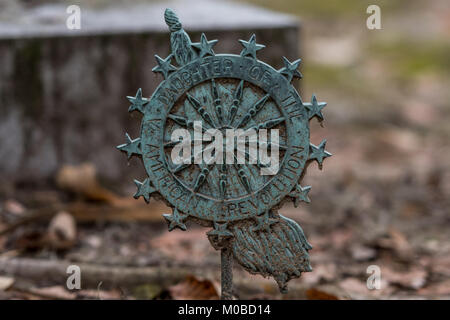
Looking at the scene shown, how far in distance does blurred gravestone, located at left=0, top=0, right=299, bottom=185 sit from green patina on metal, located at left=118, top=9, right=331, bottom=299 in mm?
1752

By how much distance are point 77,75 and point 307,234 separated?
2.07 metres

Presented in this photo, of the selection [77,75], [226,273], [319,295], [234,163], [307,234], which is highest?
[77,75]

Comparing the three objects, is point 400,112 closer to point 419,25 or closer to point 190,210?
point 419,25

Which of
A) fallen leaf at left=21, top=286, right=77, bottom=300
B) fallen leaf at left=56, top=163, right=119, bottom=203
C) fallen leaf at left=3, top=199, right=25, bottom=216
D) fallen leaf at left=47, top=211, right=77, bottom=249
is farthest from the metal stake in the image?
fallen leaf at left=3, top=199, right=25, bottom=216

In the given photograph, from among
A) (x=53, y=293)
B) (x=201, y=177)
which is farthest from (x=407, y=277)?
(x=53, y=293)

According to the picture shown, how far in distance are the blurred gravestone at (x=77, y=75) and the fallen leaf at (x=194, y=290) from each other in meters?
1.72

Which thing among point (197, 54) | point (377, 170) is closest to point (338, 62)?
point (377, 170)

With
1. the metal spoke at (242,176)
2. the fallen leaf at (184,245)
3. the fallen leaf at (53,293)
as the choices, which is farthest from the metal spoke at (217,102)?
the fallen leaf at (184,245)

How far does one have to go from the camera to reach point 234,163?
2473mm

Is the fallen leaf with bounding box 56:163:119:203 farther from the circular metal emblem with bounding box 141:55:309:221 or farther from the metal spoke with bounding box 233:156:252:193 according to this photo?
the metal spoke with bounding box 233:156:252:193

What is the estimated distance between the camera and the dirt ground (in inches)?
117

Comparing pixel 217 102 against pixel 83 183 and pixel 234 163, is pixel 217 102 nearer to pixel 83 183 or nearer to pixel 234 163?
pixel 234 163

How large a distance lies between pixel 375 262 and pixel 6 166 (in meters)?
2.70

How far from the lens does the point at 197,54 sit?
244cm
